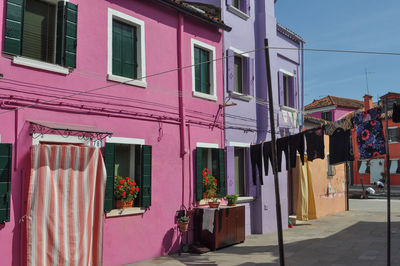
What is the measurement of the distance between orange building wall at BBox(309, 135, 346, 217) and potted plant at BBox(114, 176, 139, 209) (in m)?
10.8

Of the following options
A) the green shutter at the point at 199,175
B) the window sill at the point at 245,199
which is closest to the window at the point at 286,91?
the window sill at the point at 245,199

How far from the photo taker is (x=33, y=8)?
800 cm

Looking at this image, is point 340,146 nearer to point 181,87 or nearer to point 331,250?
point 331,250

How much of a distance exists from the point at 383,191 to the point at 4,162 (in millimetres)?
36505

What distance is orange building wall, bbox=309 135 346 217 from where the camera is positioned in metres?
18.6

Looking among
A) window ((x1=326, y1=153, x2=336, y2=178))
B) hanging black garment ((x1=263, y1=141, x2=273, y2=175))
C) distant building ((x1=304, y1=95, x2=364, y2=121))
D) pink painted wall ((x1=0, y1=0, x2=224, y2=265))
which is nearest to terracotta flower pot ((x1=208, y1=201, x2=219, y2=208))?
pink painted wall ((x1=0, y1=0, x2=224, y2=265))

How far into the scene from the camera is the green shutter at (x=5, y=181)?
Result: 6957 mm

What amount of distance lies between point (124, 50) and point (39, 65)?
2.48m

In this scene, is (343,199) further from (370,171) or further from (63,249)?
(370,171)

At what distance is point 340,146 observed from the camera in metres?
10.2

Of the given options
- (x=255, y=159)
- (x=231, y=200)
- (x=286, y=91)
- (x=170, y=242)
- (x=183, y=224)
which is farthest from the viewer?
(x=286, y=91)

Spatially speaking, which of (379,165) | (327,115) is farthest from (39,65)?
(379,165)

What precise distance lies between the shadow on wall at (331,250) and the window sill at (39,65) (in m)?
5.06

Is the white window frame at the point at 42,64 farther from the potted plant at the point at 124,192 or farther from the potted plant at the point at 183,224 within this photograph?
the potted plant at the point at 183,224
